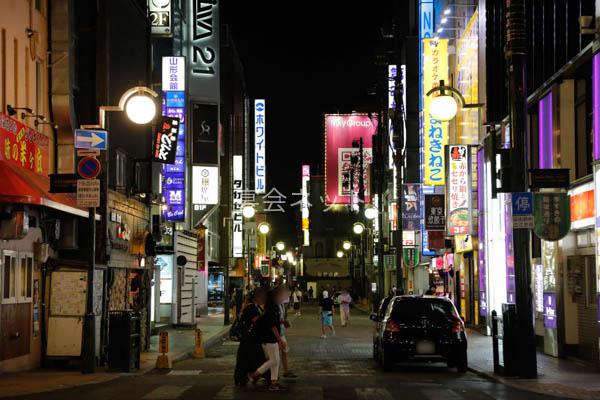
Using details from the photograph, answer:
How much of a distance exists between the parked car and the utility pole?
2308 millimetres

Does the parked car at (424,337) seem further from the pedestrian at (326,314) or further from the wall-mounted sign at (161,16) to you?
the wall-mounted sign at (161,16)

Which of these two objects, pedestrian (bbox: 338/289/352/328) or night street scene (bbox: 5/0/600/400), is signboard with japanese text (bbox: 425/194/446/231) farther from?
pedestrian (bbox: 338/289/352/328)

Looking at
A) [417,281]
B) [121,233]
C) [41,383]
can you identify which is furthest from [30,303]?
[417,281]

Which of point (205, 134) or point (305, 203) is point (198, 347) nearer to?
point (205, 134)

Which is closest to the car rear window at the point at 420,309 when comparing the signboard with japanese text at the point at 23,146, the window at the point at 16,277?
the window at the point at 16,277

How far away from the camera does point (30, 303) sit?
20062mm

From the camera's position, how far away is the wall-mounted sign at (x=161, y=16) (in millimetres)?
31708

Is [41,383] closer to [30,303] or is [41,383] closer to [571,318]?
[30,303]

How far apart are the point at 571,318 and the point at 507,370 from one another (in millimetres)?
5316

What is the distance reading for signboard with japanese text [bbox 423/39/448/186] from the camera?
40688mm

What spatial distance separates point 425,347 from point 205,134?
20686mm

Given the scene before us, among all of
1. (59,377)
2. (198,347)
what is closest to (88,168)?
(59,377)

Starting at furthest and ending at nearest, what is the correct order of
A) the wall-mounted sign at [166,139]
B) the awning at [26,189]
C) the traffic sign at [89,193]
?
the wall-mounted sign at [166,139]
the traffic sign at [89,193]
the awning at [26,189]

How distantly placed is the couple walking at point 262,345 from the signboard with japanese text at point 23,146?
552 centimetres
